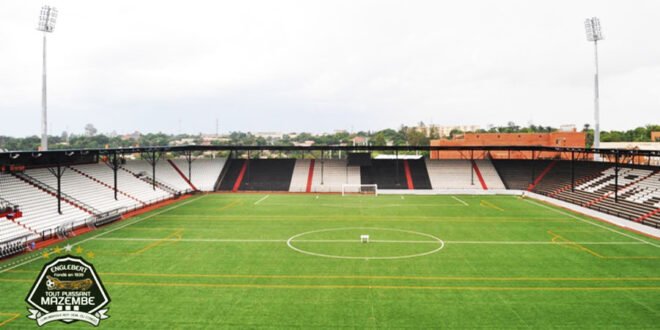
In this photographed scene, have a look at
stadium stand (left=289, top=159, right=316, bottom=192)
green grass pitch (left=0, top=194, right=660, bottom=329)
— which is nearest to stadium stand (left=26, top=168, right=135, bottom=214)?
green grass pitch (left=0, top=194, right=660, bottom=329)

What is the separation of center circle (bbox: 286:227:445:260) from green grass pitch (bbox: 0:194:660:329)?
0.13m

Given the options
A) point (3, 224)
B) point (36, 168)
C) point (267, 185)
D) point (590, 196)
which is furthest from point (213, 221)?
point (590, 196)

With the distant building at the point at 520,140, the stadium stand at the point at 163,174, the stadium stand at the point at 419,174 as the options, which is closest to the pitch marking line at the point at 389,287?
the stadium stand at the point at 163,174

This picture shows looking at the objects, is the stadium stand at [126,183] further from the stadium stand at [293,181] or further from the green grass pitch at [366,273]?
the green grass pitch at [366,273]

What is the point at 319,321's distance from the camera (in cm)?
1636

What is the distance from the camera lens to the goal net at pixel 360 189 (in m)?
61.0

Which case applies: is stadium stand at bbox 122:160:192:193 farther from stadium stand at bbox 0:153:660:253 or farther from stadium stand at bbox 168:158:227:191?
stadium stand at bbox 168:158:227:191

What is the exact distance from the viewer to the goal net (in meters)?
61.0

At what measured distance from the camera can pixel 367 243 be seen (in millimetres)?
29344

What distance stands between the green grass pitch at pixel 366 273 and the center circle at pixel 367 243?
0.13 metres

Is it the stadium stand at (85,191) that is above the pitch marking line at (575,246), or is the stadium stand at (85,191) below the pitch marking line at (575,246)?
above

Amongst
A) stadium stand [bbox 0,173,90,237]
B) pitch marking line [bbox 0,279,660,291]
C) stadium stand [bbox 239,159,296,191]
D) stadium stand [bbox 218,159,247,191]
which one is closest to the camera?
pitch marking line [bbox 0,279,660,291]

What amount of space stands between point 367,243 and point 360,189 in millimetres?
34504

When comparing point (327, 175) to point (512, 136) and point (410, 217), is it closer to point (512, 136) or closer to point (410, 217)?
point (410, 217)
